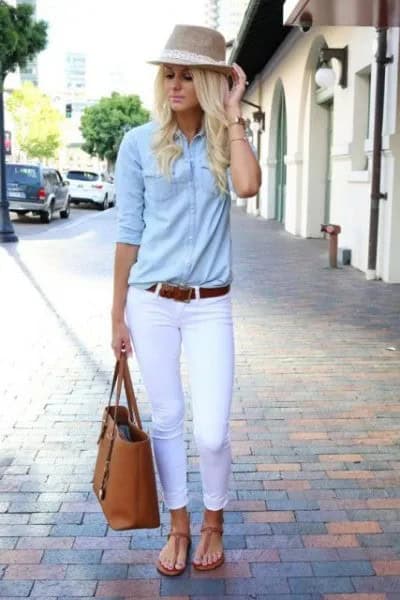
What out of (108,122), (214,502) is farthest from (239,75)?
(108,122)

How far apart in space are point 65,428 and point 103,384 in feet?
3.22

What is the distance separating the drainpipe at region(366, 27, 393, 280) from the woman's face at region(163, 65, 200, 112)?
795 centimetres

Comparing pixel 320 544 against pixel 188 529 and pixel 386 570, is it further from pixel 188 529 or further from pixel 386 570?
pixel 188 529

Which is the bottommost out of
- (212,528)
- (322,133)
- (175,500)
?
(212,528)

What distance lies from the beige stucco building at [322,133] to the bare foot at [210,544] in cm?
756

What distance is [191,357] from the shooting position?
9.35ft

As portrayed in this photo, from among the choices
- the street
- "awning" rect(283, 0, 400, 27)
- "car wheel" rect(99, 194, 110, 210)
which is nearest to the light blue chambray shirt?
"awning" rect(283, 0, 400, 27)

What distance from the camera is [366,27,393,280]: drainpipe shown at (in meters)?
9.88

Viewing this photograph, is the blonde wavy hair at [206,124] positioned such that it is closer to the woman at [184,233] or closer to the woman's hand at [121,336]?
the woman at [184,233]

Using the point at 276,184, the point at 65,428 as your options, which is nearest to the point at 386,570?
the point at 65,428

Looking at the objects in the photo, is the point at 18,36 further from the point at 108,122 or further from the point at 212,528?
the point at 108,122

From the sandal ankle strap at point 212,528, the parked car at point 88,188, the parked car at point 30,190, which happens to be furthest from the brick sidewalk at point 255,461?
the parked car at point 88,188

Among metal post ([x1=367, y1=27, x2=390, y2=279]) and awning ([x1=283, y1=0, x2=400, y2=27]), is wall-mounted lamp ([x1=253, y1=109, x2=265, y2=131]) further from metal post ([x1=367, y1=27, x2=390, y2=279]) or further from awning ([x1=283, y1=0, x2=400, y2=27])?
awning ([x1=283, y1=0, x2=400, y2=27])

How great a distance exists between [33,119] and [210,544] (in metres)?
75.5
